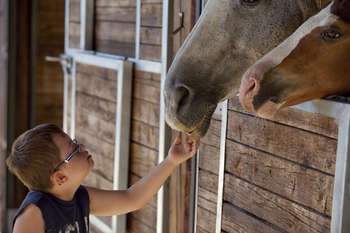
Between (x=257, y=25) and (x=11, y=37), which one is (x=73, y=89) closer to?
(x=11, y=37)

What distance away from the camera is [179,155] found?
206 cm

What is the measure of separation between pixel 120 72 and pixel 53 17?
2.70 metres

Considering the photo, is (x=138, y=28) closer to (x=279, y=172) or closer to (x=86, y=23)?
(x=86, y=23)

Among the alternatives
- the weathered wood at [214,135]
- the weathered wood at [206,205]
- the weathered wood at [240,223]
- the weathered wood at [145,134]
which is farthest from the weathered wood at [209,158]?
the weathered wood at [145,134]

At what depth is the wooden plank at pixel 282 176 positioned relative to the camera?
161cm

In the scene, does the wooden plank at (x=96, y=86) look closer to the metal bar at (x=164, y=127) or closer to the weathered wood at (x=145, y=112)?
Result: the weathered wood at (x=145, y=112)

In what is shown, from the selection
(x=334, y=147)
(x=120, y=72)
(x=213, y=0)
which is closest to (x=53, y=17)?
(x=120, y=72)

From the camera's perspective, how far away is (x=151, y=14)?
9.29 feet

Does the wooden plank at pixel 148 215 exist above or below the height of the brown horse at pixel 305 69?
below

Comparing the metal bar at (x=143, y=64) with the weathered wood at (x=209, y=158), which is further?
the metal bar at (x=143, y=64)

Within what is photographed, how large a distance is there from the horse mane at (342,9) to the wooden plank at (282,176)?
506 mm

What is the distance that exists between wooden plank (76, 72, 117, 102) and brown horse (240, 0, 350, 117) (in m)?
1.84

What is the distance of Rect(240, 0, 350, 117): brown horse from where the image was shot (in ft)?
4.27

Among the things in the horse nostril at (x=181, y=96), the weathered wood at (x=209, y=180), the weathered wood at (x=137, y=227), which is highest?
the horse nostril at (x=181, y=96)
